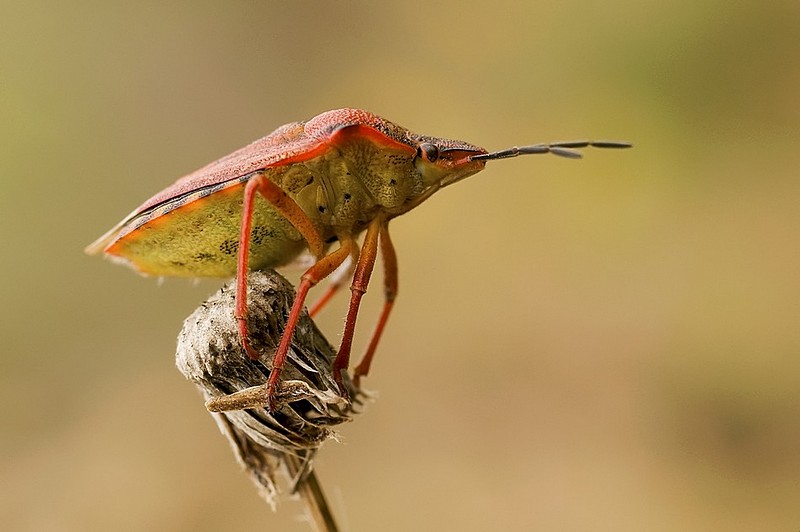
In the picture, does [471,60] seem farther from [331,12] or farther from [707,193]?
[707,193]

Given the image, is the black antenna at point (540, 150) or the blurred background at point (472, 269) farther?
the blurred background at point (472, 269)

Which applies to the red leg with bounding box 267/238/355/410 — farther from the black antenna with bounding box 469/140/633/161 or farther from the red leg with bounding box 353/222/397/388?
the black antenna with bounding box 469/140/633/161

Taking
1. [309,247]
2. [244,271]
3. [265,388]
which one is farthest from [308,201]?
[265,388]

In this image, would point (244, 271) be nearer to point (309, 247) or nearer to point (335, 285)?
point (309, 247)

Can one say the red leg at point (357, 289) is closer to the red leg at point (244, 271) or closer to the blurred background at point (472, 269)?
the red leg at point (244, 271)

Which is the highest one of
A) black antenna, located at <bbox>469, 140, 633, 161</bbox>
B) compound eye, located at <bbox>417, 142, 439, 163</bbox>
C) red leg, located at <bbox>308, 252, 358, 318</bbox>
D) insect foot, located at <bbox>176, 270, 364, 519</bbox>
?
compound eye, located at <bbox>417, 142, 439, 163</bbox>

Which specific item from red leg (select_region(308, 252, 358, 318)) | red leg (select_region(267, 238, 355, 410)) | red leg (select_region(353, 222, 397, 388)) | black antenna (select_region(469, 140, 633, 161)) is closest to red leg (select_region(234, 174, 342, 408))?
red leg (select_region(267, 238, 355, 410))

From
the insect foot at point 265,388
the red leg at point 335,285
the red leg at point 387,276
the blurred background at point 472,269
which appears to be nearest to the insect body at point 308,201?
the red leg at point 387,276
